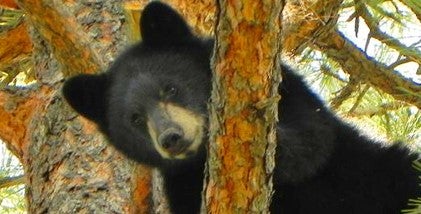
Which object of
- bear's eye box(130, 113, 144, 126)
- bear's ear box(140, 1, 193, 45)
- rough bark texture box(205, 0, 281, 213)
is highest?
rough bark texture box(205, 0, 281, 213)

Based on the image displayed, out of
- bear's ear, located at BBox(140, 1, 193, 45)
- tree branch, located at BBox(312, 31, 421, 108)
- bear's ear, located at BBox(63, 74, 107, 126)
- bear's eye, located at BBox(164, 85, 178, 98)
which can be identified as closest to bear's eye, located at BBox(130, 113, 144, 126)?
bear's eye, located at BBox(164, 85, 178, 98)

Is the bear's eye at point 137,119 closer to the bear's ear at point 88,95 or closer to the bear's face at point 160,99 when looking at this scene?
the bear's face at point 160,99

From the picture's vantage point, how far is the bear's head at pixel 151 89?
4395 mm

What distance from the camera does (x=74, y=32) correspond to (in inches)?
183

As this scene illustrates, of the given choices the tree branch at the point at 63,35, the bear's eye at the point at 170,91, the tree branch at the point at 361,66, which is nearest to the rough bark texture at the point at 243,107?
the bear's eye at the point at 170,91

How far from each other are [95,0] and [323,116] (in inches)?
64.3

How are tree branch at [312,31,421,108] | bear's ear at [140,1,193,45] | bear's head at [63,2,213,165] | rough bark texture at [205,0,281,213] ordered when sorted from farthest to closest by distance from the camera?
1. tree branch at [312,31,421,108]
2. bear's ear at [140,1,193,45]
3. bear's head at [63,2,213,165]
4. rough bark texture at [205,0,281,213]

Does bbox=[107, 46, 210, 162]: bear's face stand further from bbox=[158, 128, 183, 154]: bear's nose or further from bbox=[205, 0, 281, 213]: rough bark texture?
bbox=[205, 0, 281, 213]: rough bark texture

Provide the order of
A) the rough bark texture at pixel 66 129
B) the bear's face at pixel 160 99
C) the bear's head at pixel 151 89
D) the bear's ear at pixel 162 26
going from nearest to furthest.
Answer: the bear's face at pixel 160 99
the bear's head at pixel 151 89
the bear's ear at pixel 162 26
the rough bark texture at pixel 66 129

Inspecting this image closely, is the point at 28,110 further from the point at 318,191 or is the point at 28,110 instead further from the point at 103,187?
the point at 318,191

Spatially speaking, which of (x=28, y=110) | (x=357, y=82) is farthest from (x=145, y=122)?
(x=357, y=82)

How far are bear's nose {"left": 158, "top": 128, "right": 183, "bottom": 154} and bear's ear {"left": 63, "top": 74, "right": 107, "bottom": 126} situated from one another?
796 millimetres

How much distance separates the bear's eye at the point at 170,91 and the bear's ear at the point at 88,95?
1.48 ft

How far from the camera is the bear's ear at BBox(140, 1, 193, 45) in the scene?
177 inches
